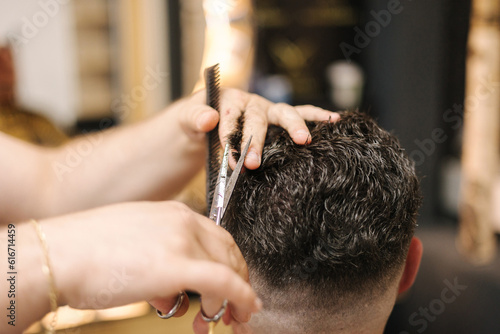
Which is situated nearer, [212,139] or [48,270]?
[48,270]

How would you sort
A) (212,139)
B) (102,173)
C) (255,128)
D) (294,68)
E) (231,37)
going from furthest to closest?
(294,68) → (231,37) → (102,173) → (212,139) → (255,128)

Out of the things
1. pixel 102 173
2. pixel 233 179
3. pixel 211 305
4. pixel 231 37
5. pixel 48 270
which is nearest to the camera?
pixel 48 270

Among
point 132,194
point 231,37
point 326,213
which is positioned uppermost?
point 326,213

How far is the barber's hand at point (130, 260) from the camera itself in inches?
27.4

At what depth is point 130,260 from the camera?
0.70 m

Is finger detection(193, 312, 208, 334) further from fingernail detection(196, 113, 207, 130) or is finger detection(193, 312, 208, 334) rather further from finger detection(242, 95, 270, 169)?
fingernail detection(196, 113, 207, 130)

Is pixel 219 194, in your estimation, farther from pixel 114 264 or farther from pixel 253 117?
pixel 114 264

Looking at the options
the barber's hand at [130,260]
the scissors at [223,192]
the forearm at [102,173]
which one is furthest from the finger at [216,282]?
the forearm at [102,173]

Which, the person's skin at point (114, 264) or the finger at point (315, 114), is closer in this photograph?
the person's skin at point (114, 264)

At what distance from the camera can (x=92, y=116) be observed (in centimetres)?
447

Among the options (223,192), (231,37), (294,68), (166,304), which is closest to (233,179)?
(223,192)

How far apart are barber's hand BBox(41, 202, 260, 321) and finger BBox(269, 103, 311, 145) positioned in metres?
0.46

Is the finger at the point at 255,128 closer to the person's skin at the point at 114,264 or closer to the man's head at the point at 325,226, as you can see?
the man's head at the point at 325,226

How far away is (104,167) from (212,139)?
67 cm
